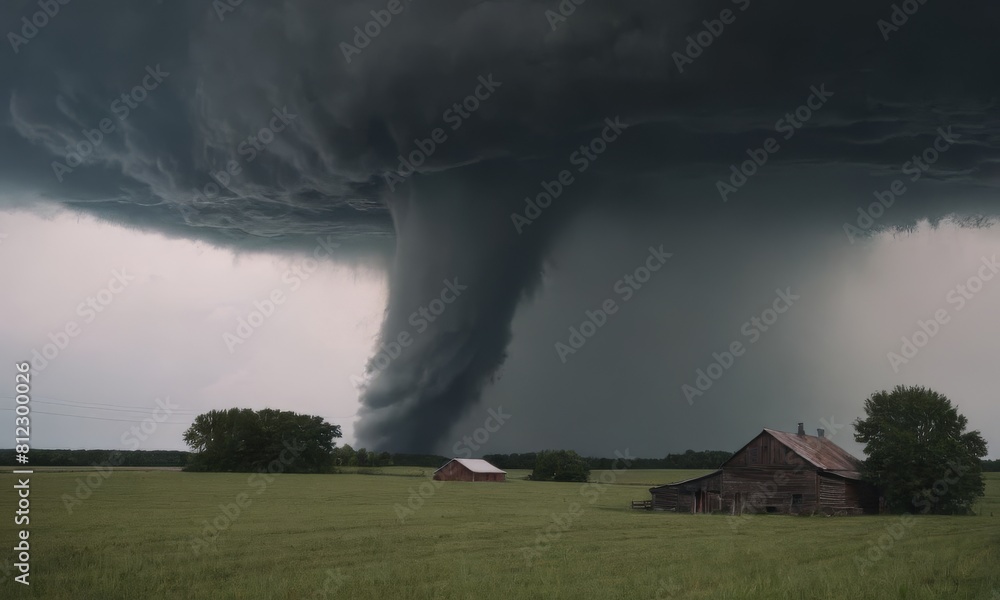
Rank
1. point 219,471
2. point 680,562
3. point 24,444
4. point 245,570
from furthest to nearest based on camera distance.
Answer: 1. point 219,471
2. point 680,562
3. point 245,570
4. point 24,444

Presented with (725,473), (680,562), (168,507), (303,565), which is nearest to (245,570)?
(303,565)

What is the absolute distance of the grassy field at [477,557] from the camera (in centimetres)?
1934

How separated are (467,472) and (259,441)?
125 feet

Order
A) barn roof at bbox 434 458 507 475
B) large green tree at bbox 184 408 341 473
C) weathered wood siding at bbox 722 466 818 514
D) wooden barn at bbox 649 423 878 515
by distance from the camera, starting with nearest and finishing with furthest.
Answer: weathered wood siding at bbox 722 466 818 514, wooden barn at bbox 649 423 878 515, barn roof at bbox 434 458 507 475, large green tree at bbox 184 408 341 473

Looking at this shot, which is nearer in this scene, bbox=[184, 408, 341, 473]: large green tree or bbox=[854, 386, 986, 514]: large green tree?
bbox=[854, 386, 986, 514]: large green tree

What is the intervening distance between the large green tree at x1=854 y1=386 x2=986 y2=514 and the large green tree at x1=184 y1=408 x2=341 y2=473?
93063 mm

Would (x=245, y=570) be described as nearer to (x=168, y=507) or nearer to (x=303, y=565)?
(x=303, y=565)

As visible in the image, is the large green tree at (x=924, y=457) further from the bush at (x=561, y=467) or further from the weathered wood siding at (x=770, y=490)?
the bush at (x=561, y=467)

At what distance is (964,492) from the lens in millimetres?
60594

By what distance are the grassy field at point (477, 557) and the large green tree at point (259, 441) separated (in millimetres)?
86435

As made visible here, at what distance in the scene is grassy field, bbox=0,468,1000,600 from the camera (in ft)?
63.5

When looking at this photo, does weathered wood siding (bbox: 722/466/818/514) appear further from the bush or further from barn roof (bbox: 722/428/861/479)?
the bush

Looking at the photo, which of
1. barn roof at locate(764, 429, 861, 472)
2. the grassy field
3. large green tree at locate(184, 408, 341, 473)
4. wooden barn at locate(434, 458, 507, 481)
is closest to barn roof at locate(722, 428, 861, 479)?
barn roof at locate(764, 429, 861, 472)

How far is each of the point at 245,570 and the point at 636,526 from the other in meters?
24.8
